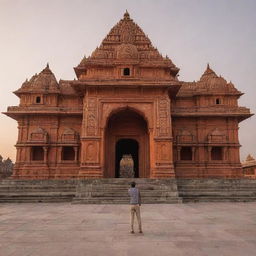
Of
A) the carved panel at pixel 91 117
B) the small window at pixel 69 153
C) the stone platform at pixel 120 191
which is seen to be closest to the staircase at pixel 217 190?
the stone platform at pixel 120 191

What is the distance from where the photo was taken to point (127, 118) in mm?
21812

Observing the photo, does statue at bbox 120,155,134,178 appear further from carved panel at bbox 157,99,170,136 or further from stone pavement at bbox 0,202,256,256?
stone pavement at bbox 0,202,256,256

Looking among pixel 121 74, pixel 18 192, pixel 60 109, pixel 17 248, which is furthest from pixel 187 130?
pixel 17 248

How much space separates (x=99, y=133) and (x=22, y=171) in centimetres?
766

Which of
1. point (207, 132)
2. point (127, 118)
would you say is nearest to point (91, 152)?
point (127, 118)

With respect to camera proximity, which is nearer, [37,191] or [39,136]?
[37,191]

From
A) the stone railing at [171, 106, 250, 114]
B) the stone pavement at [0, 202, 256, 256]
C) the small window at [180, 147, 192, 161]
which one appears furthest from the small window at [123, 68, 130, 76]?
the stone pavement at [0, 202, 256, 256]

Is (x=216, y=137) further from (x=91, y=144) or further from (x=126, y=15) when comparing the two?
(x=126, y=15)

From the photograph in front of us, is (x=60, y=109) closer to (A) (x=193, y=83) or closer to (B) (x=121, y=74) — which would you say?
(B) (x=121, y=74)

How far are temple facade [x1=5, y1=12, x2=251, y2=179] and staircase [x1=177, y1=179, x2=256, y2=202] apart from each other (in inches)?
112

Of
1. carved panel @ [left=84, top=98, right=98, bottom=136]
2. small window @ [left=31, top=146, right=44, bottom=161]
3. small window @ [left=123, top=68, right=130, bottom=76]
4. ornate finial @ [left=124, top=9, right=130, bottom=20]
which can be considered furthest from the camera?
ornate finial @ [left=124, top=9, right=130, bottom=20]

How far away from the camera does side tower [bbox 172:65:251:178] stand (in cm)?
2139

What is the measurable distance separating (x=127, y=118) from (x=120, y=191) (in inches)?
332

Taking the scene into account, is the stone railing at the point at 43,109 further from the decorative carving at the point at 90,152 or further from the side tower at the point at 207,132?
the side tower at the point at 207,132
